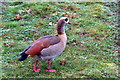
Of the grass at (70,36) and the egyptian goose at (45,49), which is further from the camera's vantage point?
the grass at (70,36)

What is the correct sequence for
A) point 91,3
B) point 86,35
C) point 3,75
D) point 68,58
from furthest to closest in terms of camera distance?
point 91,3 → point 86,35 → point 68,58 → point 3,75

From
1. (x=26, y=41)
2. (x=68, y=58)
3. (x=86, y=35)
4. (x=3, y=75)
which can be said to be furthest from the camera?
(x=86, y=35)

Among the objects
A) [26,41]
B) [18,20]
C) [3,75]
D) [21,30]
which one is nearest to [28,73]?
[3,75]

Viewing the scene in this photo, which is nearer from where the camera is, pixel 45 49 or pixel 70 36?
pixel 45 49

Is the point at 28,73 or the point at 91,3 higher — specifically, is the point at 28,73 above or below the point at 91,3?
below

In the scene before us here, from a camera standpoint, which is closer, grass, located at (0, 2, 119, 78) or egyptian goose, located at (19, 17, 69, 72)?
egyptian goose, located at (19, 17, 69, 72)

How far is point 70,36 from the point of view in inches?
323

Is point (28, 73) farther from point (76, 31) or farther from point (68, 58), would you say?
point (76, 31)

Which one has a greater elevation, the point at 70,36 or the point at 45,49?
the point at 45,49

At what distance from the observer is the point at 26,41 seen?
7.75 metres

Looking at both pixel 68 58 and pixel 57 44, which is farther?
pixel 68 58

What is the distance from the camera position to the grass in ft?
19.6

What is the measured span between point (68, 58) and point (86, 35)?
187 centimetres

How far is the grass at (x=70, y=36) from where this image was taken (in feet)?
19.6
